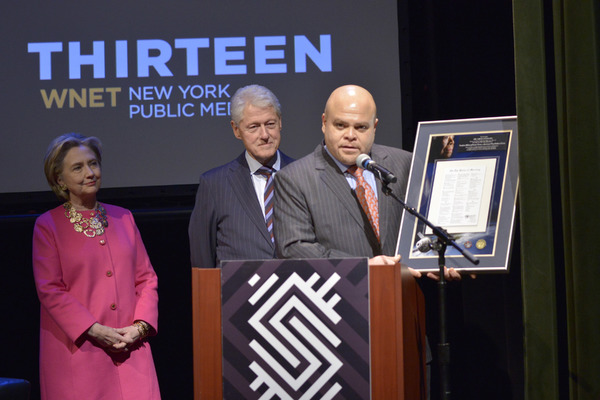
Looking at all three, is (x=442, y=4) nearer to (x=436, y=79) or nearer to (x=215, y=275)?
(x=436, y=79)

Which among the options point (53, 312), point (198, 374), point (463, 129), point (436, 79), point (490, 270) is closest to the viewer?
point (198, 374)

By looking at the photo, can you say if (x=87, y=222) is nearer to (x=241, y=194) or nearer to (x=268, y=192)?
(x=241, y=194)

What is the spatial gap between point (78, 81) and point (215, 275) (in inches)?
104

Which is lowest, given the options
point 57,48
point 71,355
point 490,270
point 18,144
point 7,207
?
point 71,355

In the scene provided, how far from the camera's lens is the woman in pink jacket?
10.4ft

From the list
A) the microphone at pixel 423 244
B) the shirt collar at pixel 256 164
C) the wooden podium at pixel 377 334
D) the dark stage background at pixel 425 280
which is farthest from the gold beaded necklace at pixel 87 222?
the microphone at pixel 423 244

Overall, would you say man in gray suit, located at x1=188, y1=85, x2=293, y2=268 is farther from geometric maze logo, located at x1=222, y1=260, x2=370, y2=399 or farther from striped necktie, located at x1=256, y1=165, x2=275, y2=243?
geometric maze logo, located at x1=222, y1=260, x2=370, y2=399

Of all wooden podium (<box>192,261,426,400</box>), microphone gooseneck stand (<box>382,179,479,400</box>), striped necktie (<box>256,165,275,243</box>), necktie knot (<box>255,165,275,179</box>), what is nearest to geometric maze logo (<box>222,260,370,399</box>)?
wooden podium (<box>192,261,426,400</box>)

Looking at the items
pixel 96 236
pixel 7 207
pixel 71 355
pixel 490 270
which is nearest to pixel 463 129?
pixel 490 270

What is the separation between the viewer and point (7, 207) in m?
4.50

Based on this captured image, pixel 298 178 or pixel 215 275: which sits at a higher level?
pixel 298 178

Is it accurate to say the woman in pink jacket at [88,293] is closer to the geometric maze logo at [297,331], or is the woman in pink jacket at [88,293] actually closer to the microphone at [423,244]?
the geometric maze logo at [297,331]

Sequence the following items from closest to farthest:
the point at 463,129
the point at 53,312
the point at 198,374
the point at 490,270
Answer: the point at 198,374 → the point at 490,270 → the point at 463,129 → the point at 53,312

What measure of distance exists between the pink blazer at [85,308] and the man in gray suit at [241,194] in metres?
0.37
